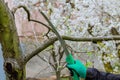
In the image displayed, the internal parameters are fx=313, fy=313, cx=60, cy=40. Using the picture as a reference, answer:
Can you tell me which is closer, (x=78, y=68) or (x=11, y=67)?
(x=78, y=68)

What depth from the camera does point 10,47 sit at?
168 centimetres

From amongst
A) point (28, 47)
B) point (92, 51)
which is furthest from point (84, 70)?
point (28, 47)

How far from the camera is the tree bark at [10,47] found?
165 cm

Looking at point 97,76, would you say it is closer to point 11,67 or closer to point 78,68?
point 78,68

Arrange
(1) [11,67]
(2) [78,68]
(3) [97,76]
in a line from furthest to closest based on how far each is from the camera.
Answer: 1. (1) [11,67]
2. (3) [97,76]
3. (2) [78,68]

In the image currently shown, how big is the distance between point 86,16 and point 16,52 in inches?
92.5

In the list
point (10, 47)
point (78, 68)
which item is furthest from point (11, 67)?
point (78, 68)

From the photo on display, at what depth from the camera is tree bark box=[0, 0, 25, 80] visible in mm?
1653

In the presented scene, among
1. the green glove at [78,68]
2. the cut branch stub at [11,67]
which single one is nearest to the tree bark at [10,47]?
the cut branch stub at [11,67]

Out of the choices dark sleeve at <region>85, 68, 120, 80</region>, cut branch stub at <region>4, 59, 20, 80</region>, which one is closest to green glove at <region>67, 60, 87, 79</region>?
dark sleeve at <region>85, 68, 120, 80</region>

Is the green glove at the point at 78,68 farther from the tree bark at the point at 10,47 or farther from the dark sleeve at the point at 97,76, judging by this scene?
the tree bark at the point at 10,47

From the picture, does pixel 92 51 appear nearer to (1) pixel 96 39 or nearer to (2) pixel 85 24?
(2) pixel 85 24

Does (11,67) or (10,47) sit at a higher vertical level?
(10,47)

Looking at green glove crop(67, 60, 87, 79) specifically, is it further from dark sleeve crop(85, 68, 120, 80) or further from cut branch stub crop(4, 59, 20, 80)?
cut branch stub crop(4, 59, 20, 80)
